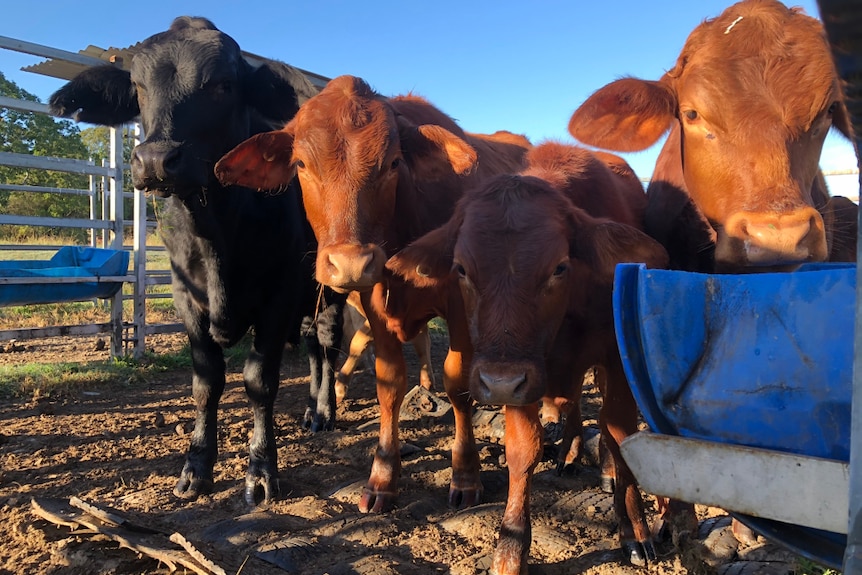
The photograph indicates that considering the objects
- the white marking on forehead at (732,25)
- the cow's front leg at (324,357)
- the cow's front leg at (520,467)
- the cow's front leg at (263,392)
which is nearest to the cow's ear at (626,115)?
the white marking on forehead at (732,25)

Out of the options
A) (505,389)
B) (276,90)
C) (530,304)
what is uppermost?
(276,90)

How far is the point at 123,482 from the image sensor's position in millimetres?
3693

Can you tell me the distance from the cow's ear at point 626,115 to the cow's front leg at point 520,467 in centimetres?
168

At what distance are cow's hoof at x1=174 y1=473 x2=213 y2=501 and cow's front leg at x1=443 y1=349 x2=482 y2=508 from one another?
1.50 meters

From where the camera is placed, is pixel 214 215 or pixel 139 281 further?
pixel 139 281

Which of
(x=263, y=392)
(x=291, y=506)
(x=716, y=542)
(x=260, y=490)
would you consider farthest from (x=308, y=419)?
(x=716, y=542)

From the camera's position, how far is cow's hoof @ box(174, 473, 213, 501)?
3.56 m

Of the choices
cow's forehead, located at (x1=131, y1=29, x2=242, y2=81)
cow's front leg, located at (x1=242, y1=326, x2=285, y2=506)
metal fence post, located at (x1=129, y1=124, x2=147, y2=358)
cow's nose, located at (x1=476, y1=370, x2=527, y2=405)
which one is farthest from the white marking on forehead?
metal fence post, located at (x1=129, y1=124, x2=147, y2=358)

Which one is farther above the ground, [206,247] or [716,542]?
[206,247]

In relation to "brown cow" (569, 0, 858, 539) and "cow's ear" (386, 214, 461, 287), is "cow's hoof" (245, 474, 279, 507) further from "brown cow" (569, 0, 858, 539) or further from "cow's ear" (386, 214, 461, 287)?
"brown cow" (569, 0, 858, 539)

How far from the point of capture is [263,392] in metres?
3.90

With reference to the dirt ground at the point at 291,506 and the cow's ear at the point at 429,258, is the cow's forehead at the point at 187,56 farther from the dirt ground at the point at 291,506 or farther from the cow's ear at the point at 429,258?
the dirt ground at the point at 291,506

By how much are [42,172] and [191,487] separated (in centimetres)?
2240

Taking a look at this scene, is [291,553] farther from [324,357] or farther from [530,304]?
[324,357]
